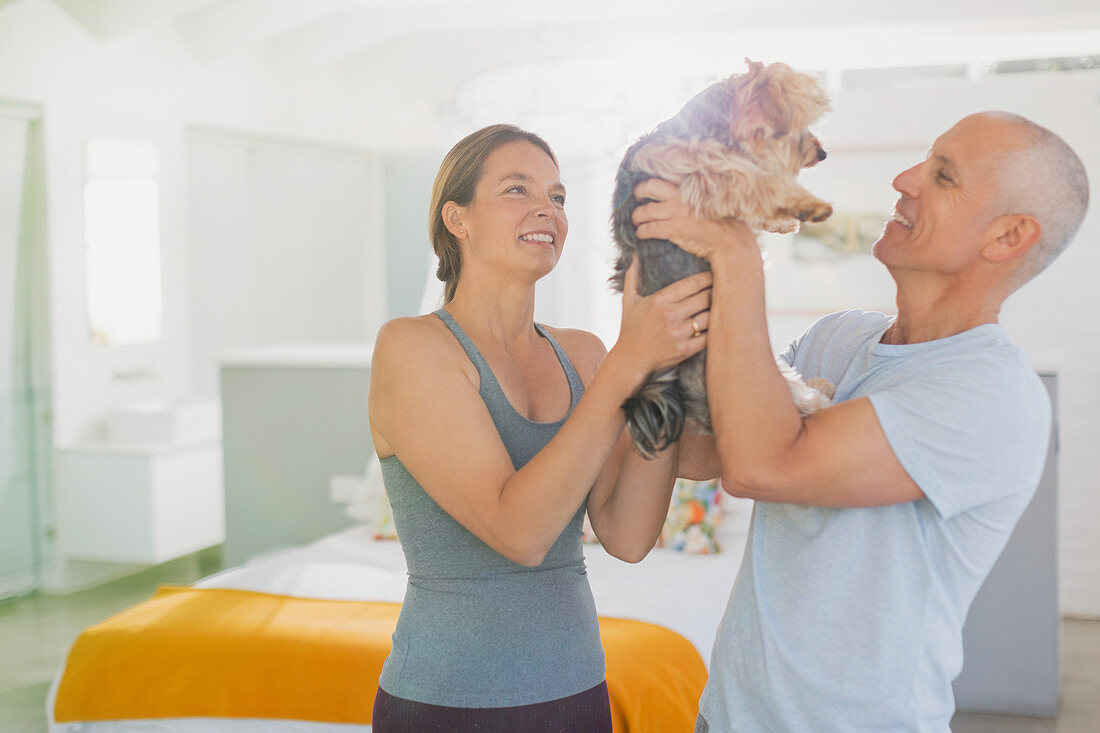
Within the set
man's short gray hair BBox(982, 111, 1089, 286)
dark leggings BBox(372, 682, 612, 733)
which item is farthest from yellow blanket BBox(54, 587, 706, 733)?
man's short gray hair BBox(982, 111, 1089, 286)

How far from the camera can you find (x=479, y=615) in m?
1.50

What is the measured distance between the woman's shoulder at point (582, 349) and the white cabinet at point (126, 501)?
4.18 m

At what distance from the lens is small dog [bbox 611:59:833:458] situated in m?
1.33

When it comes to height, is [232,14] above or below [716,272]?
above

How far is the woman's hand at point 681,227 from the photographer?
1312 mm

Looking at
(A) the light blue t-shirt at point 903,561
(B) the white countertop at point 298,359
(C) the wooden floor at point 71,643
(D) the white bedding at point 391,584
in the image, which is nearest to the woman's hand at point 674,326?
(A) the light blue t-shirt at point 903,561

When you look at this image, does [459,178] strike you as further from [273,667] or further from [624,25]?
[624,25]

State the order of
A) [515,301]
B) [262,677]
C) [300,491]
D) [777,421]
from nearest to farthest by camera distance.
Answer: [777,421] < [515,301] < [262,677] < [300,491]

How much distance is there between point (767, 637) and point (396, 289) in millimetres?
7391

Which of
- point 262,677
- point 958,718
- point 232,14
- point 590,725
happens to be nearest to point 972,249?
point 590,725

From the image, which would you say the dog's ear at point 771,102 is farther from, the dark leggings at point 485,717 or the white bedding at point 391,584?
the white bedding at point 391,584

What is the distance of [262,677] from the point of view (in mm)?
2900

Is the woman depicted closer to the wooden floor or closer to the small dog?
the small dog

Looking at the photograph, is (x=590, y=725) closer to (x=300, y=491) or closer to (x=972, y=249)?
(x=972, y=249)
